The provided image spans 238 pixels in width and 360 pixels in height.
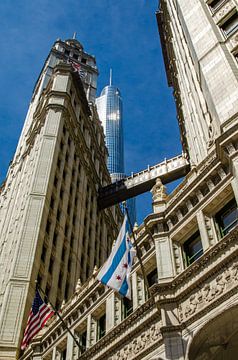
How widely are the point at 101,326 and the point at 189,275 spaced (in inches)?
384

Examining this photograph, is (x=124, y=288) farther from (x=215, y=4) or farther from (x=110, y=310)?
(x=215, y=4)

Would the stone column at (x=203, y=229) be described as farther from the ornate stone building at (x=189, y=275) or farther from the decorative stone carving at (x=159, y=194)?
the decorative stone carving at (x=159, y=194)

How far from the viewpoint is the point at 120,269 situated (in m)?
22.4

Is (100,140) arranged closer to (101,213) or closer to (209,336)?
(101,213)

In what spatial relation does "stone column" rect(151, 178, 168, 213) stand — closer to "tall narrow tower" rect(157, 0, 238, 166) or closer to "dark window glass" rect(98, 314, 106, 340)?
"tall narrow tower" rect(157, 0, 238, 166)

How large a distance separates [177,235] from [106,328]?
733cm

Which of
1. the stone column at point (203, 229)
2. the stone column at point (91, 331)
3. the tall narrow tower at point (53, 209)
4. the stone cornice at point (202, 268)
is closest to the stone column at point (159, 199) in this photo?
the stone column at point (203, 229)

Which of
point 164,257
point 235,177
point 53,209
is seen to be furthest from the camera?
point 53,209

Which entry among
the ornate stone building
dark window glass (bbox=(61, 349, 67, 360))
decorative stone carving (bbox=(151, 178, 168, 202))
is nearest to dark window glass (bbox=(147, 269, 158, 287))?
the ornate stone building

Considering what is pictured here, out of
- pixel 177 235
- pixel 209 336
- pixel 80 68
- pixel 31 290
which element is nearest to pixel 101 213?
pixel 31 290

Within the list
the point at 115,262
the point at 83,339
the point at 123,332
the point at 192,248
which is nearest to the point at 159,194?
the point at 192,248

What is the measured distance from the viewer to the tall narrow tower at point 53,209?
139ft

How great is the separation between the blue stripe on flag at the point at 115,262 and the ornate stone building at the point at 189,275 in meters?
2.14

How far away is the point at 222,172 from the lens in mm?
22797
